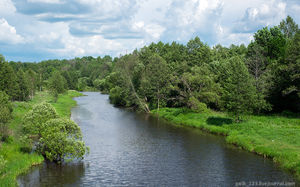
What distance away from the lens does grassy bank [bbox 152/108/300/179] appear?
3666 cm

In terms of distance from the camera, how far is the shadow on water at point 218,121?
56.1m

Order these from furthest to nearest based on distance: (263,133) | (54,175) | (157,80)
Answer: (157,80), (263,133), (54,175)

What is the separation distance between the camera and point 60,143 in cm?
3406

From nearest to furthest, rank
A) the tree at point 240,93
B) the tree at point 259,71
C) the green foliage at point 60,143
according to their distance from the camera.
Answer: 1. the green foliage at point 60,143
2. the tree at point 240,93
3. the tree at point 259,71

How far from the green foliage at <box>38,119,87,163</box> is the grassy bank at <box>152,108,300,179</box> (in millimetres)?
23845

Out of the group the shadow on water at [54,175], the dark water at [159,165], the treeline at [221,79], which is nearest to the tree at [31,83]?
the treeline at [221,79]

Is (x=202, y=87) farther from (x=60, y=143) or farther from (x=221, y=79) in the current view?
(x=60, y=143)

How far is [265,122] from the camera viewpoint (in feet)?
175

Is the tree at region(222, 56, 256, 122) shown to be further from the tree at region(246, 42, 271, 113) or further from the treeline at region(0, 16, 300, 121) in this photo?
the tree at region(246, 42, 271, 113)

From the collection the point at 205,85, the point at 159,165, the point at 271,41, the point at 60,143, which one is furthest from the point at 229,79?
the point at 60,143

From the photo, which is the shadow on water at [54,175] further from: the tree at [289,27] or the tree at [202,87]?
the tree at [289,27]

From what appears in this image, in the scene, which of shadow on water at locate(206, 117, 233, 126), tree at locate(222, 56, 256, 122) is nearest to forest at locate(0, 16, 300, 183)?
tree at locate(222, 56, 256, 122)

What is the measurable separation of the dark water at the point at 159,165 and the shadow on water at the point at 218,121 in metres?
4.97

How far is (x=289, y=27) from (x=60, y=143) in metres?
76.3
